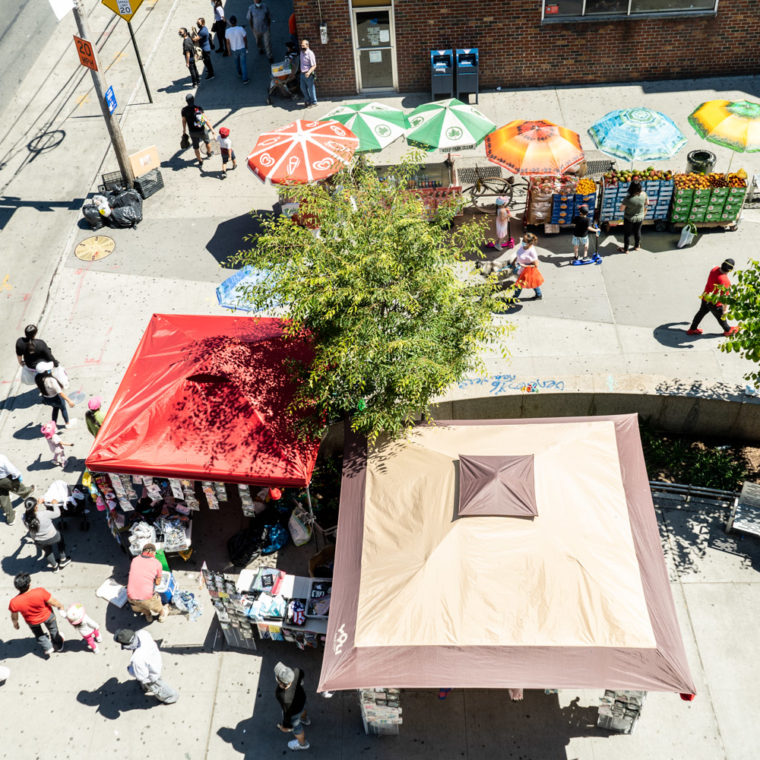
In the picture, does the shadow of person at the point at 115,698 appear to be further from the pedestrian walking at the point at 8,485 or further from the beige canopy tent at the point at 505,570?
the pedestrian walking at the point at 8,485

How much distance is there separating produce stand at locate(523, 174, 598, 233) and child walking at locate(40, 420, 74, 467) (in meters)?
9.77

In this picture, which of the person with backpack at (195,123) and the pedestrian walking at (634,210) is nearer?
the pedestrian walking at (634,210)

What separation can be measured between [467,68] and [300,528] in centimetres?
1326

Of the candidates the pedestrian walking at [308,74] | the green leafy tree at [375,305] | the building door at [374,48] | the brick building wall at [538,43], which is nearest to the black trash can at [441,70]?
the brick building wall at [538,43]

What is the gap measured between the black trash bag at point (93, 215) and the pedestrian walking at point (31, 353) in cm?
497

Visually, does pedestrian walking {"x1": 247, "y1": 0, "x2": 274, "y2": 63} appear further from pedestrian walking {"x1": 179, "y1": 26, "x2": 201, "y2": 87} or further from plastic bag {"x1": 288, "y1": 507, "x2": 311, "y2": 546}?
plastic bag {"x1": 288, "y1": 507, "x2": 311, "y2": 546}

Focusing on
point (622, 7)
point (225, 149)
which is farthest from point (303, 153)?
point (622, 7)

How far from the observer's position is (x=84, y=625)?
9.94 metres

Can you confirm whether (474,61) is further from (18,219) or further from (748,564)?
(748,564)

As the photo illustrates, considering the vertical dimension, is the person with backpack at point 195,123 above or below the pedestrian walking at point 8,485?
above

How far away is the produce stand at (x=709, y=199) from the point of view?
1505 centimetres

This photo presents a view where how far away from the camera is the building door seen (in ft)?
63.4

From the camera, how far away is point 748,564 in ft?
35.1

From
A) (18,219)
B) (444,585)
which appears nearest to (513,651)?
(444,585)
